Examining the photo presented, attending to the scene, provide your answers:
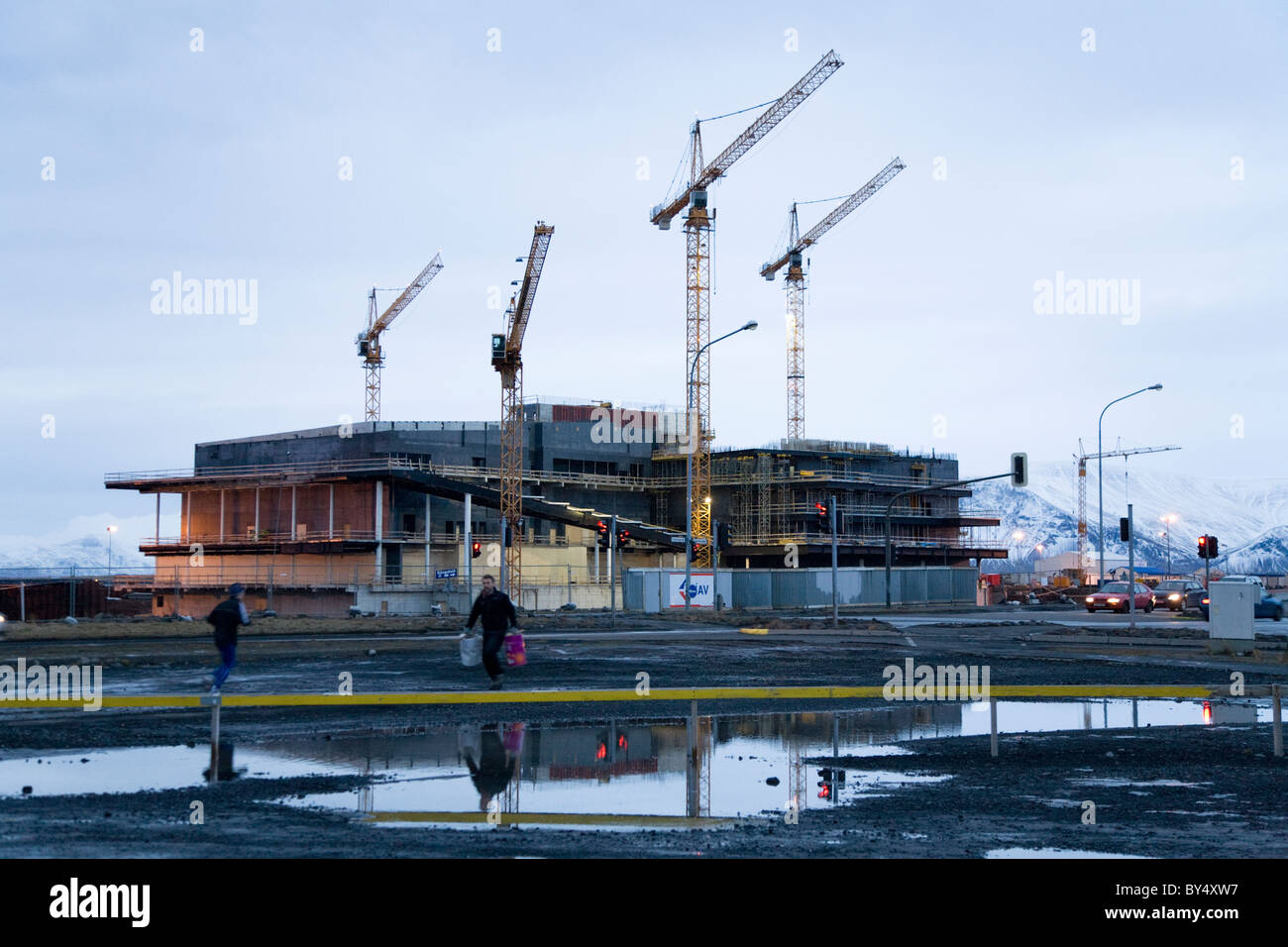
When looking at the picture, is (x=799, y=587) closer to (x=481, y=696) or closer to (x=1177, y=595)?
(x=1177, y=595)

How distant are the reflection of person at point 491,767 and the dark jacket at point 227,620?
18.2 feet

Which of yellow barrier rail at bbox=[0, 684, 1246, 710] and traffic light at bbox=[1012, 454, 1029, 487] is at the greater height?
traffic light at bbox=[1012, 454, 1029, 487]

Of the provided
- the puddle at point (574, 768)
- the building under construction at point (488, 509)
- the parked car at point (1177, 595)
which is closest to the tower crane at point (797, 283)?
the building under construction at point (488, 509)

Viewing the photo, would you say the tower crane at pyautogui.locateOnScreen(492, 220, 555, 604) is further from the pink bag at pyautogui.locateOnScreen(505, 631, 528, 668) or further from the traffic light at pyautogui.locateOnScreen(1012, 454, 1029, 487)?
the pink bag at pyautogui.locateOnScreen(505, 631, 528, 668)

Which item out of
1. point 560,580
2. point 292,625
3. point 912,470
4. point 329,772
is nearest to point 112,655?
point 292,625

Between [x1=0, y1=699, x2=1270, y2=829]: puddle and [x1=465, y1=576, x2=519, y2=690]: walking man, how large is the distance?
2.97 metres

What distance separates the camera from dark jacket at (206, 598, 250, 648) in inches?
759

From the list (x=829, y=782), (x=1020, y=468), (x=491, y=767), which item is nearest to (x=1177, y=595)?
(x=1020, y=468)

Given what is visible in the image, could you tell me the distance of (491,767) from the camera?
521 inches

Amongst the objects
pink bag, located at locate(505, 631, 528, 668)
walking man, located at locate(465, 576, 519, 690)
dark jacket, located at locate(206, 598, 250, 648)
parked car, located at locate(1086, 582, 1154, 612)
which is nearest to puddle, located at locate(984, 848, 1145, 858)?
walking man, located at locate(465, 576, 519, 690)

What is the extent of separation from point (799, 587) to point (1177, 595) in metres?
19.2

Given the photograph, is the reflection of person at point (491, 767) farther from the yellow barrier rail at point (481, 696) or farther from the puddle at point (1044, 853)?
the puddle at point (1044, 853)
